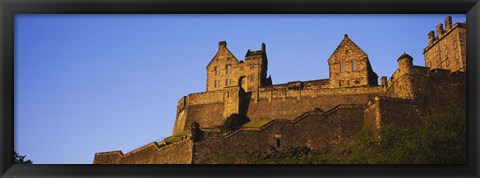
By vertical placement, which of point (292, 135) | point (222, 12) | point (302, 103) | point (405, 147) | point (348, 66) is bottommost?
point (405, 147)

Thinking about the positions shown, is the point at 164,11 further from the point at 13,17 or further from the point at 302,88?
the point at 302,88

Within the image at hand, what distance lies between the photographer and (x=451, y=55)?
1350 inches

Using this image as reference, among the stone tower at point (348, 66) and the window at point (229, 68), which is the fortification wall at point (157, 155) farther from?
the window at point (229, 68)

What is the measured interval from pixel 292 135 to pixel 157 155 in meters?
7.72

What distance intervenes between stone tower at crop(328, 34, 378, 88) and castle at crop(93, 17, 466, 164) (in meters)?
0.07

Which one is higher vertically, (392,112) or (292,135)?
(392,112)

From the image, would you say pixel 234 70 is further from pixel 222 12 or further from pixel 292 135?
pixel 222 12

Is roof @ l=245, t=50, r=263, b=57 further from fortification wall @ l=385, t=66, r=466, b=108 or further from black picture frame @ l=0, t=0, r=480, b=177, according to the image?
black picture frame @ l=0, t=0, r=480, b=177

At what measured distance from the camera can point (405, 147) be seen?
2166 cm

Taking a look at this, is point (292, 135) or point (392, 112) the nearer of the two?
point (392, 112)

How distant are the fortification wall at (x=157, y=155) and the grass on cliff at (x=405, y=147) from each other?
72.2 inches

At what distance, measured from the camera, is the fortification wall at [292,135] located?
31.4 m

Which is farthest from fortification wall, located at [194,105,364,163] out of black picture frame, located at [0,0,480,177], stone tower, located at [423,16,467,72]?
black picture frame, located at [0,0,480,177]

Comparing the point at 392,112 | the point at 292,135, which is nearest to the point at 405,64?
the point at 392,112
